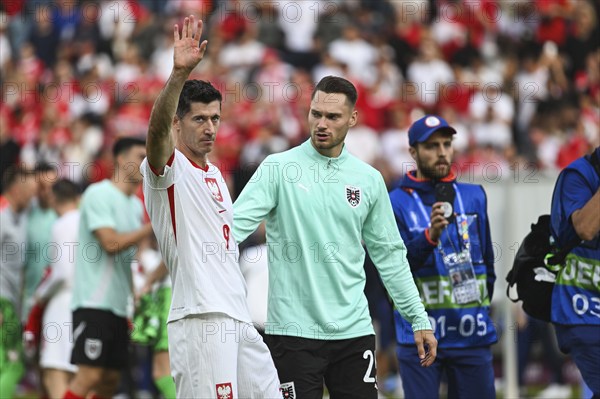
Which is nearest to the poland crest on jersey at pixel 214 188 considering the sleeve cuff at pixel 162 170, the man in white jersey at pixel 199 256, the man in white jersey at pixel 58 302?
the man in white jersey at pixel 199 256

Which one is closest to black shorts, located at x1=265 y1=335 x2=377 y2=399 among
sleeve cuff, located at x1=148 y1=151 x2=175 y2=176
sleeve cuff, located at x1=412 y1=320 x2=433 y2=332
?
sleeve cuff, located at x1=412 y1=320 x2=433 y2=332

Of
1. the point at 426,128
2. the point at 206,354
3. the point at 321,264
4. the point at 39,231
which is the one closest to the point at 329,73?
the point at 39,231

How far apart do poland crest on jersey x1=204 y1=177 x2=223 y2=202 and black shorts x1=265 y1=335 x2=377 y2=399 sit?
3.62 feet

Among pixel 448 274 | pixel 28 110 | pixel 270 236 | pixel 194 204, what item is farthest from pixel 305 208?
pixel 28 110

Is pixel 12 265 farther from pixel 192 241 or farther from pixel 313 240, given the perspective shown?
pixel 192 241

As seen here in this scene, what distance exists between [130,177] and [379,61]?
35.2ft

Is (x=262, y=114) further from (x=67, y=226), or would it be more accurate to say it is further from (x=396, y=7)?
(x=67, y=226)

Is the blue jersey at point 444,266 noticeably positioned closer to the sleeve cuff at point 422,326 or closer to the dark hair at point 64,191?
the sleeve cuff at point 422,326

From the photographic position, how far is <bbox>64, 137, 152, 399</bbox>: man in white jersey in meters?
10.8

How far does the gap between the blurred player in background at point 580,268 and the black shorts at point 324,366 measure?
56.8 inches

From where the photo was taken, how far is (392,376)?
54.6 ft

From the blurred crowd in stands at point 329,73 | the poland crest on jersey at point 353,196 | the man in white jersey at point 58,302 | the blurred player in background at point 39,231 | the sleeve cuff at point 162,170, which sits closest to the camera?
the sleeve cuff at point 162,170

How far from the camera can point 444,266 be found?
923cm

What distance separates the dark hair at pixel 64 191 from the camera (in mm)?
12617
